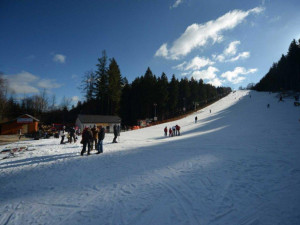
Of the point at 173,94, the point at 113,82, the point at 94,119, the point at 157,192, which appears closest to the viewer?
the point at 157,192

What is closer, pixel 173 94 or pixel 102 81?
pixel 102 81

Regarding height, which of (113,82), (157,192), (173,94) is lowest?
(157,192)

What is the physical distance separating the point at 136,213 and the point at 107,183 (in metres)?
1.96

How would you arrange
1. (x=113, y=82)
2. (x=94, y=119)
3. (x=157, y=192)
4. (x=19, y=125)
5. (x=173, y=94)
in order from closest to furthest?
(x=157, y=192) < (x=19, y=125) < (x=94, y=119) < (x=113, y=82) < (x=173, y=94)

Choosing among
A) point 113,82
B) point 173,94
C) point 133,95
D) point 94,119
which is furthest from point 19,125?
point 173,94

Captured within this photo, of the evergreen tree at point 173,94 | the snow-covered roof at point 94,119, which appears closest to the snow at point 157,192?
the snow-covered roof at point 94,119

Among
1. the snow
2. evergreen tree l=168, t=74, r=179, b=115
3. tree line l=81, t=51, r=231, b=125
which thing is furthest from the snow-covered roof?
evergreen tree l=168, t=74, r=179, b=115

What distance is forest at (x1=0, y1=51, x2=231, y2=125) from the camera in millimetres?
36469

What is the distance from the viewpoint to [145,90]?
45656 millimetres

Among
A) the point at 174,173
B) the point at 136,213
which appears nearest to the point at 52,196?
the point at 136,213

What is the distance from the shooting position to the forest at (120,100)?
36.5 meters

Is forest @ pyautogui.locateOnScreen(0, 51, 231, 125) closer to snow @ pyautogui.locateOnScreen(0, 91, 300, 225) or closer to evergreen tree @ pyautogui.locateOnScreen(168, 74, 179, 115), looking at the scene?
evergreen tree @ pyautogui.locateOnScreen(168, 74, 179, 115)

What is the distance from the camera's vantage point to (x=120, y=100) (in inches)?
1738

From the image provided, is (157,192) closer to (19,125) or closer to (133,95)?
(19,125)
